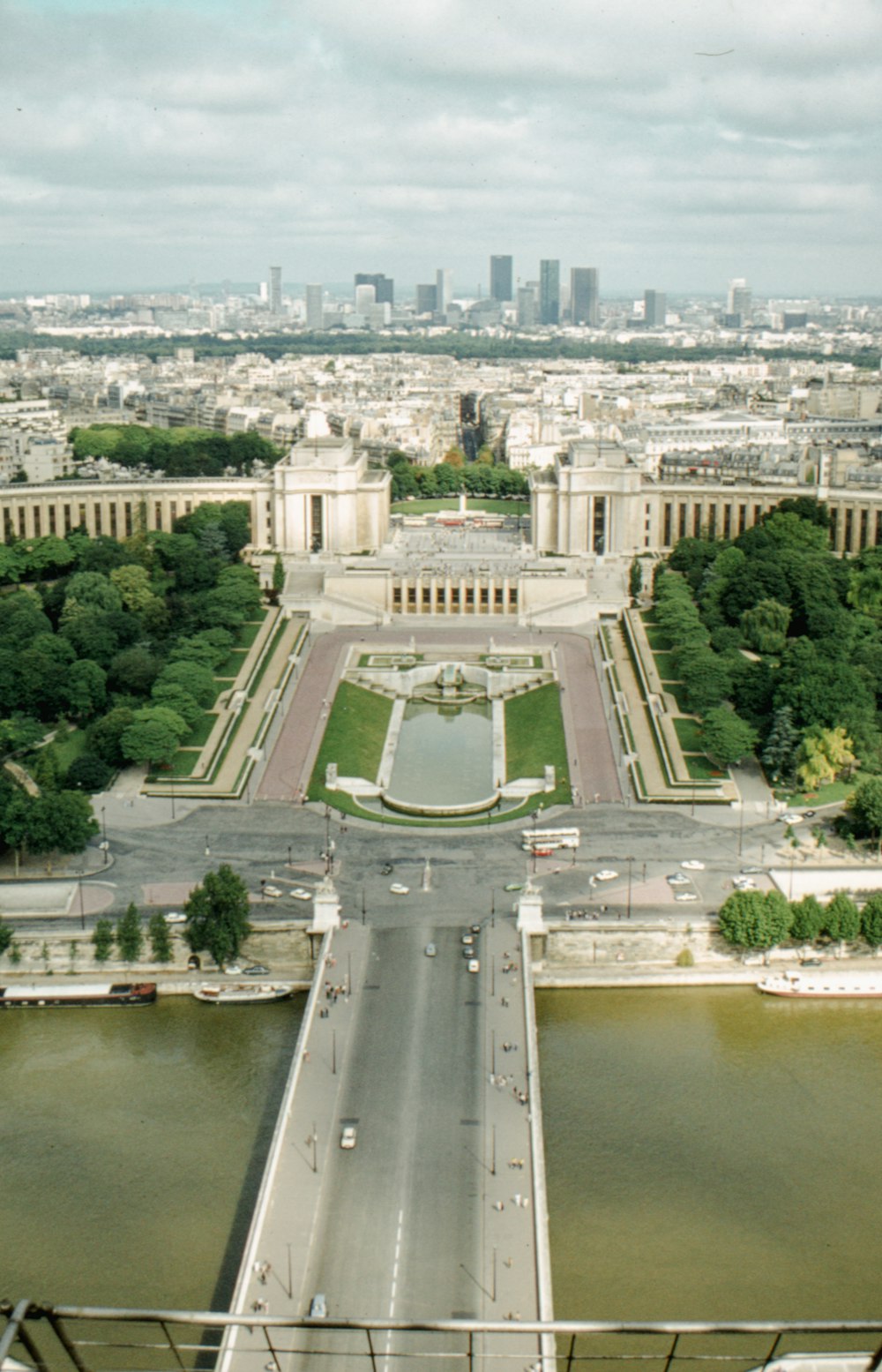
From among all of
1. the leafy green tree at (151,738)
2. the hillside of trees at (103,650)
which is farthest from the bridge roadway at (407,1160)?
the leafy green tree at (151,738)

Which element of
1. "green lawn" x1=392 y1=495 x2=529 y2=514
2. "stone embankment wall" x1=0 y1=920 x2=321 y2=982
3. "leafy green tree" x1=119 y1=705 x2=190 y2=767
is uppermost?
"green lawn" x1=392 y1=495 x2=529 y2=514

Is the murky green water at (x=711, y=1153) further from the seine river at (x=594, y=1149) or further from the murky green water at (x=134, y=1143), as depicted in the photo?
the murky green water at (x=134, y=1143)

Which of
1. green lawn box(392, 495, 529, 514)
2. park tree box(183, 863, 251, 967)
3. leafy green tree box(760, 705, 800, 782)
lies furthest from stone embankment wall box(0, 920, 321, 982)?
green lawn box(392, 495, 529, 514)

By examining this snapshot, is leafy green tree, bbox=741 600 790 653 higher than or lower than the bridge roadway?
higher

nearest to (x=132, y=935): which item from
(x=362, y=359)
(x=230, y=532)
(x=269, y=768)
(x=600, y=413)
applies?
(x=269, y=768)

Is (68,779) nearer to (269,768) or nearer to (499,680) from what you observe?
(269,768)

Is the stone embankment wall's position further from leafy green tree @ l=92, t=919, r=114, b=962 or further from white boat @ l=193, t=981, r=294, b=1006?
white boat @ l=193, t=981, r=294, b=1006
